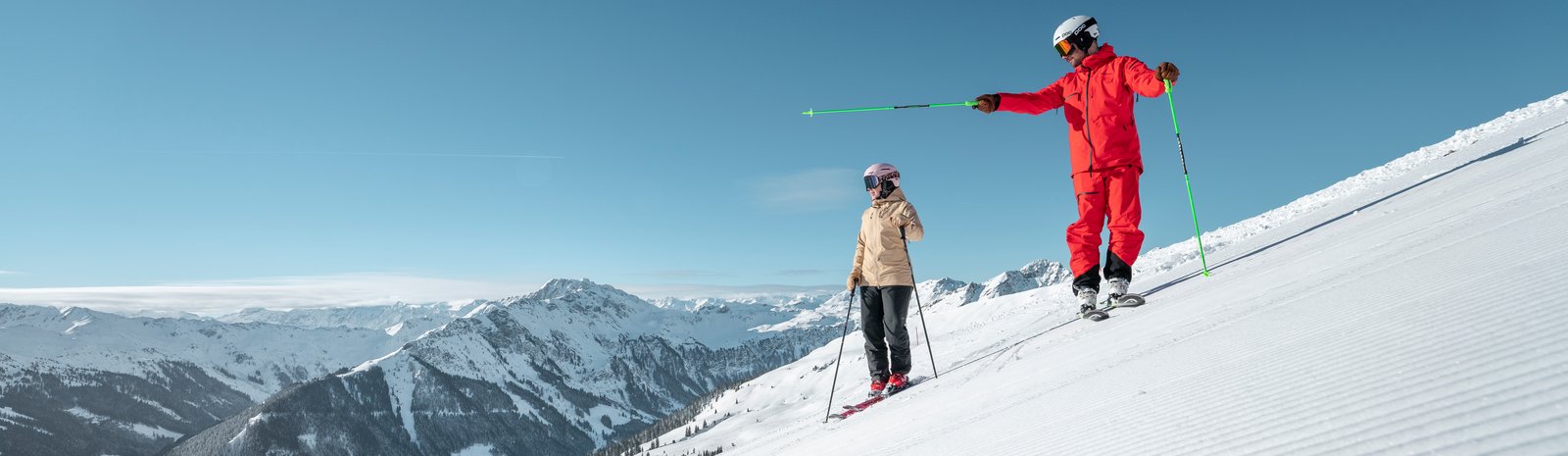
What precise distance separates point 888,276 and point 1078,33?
3021 mm

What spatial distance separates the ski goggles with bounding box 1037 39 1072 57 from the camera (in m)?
6.93

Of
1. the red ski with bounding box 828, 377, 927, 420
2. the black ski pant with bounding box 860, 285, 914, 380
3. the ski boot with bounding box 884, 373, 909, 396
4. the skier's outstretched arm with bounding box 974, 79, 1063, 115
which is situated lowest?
the red ski with bounding box 828, 377, 927, 420

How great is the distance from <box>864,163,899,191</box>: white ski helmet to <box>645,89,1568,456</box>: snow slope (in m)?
2.27

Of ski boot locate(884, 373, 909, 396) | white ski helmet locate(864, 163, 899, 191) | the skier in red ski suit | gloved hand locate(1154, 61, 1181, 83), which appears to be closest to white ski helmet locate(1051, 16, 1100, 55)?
the skier in red ski suit

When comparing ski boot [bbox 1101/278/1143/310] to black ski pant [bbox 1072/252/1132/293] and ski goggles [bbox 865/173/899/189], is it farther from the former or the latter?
ski goggles [bbox 865/173/899/189]

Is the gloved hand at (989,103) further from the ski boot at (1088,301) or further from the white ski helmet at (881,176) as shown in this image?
the ski boot at (1088,301)

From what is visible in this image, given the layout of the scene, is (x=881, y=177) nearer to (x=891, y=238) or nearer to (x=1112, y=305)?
(x=891, y=238)

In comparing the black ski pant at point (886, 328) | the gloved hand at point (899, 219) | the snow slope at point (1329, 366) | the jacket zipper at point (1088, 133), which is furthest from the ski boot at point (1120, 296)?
the gloved hand at point (899, 219)

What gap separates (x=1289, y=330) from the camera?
2.80 m

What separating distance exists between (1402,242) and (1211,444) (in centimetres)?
358

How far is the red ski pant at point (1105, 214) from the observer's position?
6504mm

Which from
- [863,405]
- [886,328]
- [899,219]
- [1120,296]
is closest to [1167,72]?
[1120,296]

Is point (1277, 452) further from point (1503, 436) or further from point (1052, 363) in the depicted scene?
point (1052, 363)

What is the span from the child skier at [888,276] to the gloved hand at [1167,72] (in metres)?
2.53
